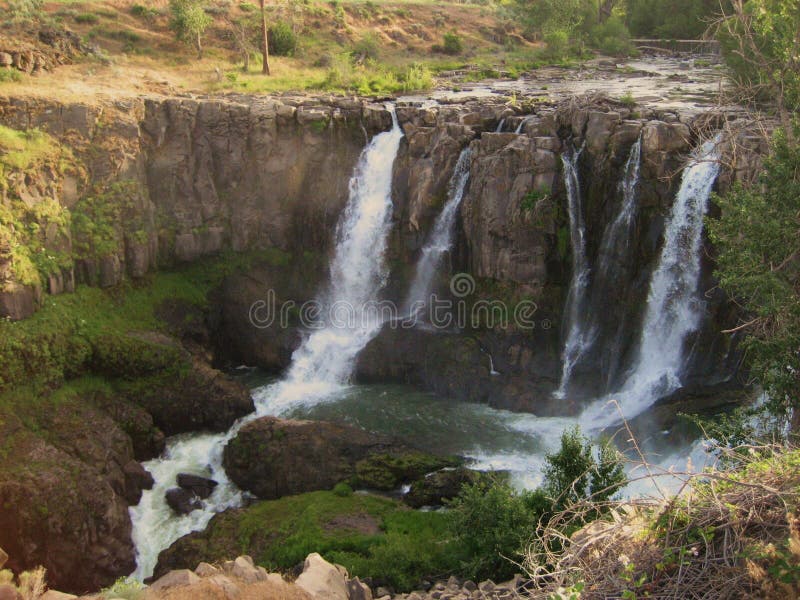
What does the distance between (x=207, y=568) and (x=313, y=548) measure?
3797 mm

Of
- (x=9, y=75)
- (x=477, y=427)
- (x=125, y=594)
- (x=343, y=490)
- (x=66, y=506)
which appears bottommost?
(x=343, y=490)

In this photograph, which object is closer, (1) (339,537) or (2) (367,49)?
Answer: (1) (339,537)

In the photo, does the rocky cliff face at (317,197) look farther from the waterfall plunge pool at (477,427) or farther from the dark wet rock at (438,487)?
the dark wet rock at (438,487)

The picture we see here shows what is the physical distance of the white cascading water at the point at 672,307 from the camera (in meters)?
22.9

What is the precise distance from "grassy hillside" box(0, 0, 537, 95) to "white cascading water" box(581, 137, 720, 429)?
17956 mm

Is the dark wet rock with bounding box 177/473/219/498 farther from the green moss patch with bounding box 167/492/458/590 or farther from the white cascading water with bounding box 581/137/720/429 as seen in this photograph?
the white cascading water with bounding box 581/137/720/429

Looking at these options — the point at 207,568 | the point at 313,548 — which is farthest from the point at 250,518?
the point at 207,568

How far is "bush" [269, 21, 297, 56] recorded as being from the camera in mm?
43009

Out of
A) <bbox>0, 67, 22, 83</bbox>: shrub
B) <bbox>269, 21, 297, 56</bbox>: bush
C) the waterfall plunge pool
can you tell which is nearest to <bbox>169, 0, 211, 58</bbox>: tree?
<bbox>269, 21, 297, 56</bbox>: bush

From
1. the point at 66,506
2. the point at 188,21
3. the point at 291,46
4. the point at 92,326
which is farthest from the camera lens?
the point at 291,46

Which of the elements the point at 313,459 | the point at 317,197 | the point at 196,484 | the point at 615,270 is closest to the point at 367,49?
the point at 317,197

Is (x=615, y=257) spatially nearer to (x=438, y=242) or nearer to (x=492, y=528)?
(x=438, y=242)

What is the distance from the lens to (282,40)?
1692 inches

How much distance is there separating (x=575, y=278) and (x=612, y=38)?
30.3 m
